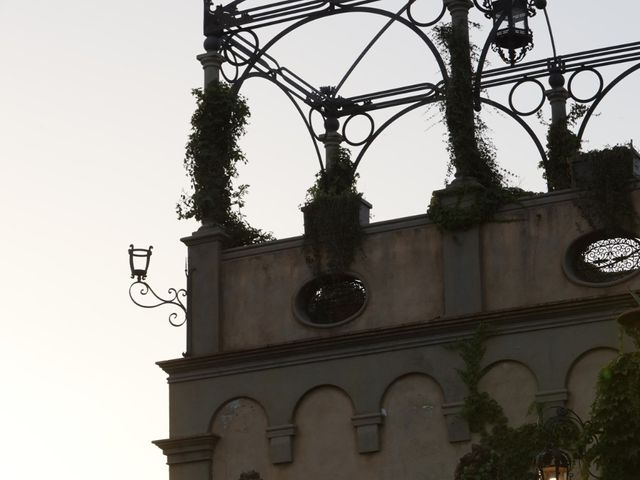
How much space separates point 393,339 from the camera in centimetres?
2508

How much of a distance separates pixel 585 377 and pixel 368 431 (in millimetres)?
3100

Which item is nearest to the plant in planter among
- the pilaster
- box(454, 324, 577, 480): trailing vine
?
box(454, 324, 577, 480): trailing vine

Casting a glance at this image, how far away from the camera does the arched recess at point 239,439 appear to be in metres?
25.6

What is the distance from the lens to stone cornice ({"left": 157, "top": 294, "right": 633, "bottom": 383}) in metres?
23.8

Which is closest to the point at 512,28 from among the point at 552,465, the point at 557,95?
the point at 557,95

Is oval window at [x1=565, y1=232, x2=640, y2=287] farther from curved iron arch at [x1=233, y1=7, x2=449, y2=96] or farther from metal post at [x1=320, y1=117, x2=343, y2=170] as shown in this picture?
metal post at [x1=320, y1=117, x2=343, y2=170]

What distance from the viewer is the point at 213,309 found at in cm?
2670

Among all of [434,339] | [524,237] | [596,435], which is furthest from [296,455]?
[596,435]

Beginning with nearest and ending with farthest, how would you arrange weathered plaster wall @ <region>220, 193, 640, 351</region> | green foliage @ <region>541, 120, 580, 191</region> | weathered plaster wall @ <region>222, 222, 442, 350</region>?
weathered plaster wall @ <region>220, 193, 640, 351</region>
weathered plaster wall @ <region>222, 222, 442, 350</region>
green foliage @ <region>541, 120, 580, 191</region>

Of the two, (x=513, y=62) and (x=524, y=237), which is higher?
(x=513, y=62)

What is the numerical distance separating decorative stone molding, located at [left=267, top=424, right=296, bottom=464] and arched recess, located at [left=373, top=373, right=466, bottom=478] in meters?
1.33

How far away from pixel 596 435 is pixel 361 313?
228 inches

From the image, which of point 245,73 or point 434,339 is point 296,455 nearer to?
point 434,339

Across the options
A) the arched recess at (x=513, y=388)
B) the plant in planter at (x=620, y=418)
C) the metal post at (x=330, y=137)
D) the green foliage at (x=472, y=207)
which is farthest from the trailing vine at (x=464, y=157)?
the plant in planter at (x=620, y=418)
